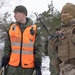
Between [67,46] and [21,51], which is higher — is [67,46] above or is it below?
above

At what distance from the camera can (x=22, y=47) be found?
22.1 feet

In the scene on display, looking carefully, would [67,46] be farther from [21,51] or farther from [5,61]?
[5,61]

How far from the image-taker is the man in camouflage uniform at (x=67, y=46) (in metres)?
5.93

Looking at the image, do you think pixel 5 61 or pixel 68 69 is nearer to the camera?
pixel 68 69

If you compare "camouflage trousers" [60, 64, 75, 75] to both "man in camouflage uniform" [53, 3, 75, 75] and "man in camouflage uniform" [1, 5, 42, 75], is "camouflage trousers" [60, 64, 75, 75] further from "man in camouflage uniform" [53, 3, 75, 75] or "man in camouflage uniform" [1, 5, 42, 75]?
"man in camouflage uniform" [1, 5, 42, 75]

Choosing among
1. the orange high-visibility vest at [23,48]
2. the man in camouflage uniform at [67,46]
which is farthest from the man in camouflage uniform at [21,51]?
the man in camouflage uniform at [67,46]

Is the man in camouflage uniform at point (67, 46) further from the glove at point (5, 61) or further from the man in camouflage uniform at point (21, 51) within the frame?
the glove at point (5, 61)

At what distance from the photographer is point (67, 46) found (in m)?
5.96

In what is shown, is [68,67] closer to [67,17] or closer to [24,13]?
[67,17]

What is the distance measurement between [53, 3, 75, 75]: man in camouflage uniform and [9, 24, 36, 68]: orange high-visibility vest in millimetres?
733

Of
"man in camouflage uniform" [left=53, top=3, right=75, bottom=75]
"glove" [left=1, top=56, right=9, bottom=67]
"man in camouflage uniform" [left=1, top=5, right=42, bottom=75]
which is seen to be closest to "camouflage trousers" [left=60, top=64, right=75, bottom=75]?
"man in camouflage uniform" [left=53, top=3, right=75, bottom=75]

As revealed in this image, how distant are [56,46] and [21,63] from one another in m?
0.86

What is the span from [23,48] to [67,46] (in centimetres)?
106

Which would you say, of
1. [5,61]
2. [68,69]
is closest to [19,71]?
[5,61]
